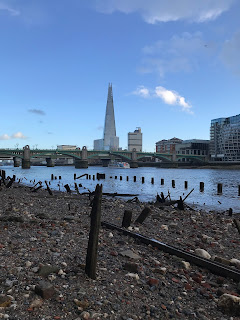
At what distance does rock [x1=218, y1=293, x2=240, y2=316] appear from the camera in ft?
15.6

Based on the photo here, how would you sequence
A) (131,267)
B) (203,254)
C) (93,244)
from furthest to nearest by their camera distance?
(203,254)
(131,267)
(93,244)

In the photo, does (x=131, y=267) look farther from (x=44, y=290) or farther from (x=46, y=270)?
(x=44, y=290)

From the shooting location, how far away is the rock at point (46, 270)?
5.46 metres

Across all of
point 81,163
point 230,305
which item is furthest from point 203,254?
point 81,163

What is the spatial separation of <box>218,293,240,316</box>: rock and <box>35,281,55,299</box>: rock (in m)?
3.10

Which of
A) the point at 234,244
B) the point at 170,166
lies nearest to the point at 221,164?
the point at 170,166

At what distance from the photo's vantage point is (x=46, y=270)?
5.55m

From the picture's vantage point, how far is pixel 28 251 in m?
6.77

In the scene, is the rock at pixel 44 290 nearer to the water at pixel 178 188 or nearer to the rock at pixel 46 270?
the rock at pixel 46 270

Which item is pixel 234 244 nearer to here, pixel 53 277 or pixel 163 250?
pixel 163 250

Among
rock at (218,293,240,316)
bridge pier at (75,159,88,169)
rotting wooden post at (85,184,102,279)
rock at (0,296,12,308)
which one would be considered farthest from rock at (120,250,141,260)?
bridge pier at (75,159,88,169)

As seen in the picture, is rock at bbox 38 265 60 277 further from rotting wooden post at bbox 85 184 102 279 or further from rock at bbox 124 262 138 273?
rock at bbox 124 262 138 273

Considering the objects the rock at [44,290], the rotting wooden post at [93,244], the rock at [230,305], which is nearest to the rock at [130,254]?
the rotting wooden post at [93,244]

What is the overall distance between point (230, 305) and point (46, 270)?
11.9 ft
